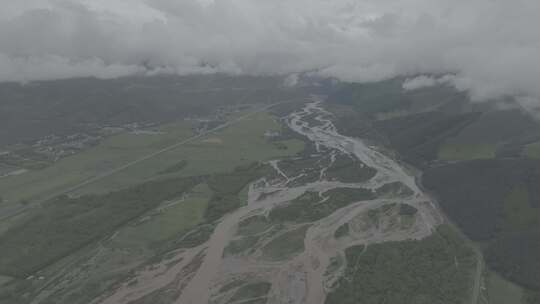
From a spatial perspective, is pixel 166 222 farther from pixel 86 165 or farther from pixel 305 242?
pixel 86 165

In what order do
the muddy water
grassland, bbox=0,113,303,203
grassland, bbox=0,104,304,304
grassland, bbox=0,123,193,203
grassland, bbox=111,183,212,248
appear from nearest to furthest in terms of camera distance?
1. the muddy water
2. grassland, bbox=0,104,304,304
3. grassland, bbox=111,183,212,248
4. grassland, bbox=0,123,193,203
5. grassland, bbox=0,113,303,203

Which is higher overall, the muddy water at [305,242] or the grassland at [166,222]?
the grassland at [166,222]

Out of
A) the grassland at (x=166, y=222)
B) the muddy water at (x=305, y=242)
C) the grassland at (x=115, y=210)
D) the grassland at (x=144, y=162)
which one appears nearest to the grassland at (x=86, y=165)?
the grassland at (x=144, y=162)

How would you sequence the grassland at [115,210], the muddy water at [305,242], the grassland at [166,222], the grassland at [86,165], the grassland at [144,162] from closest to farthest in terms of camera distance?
the muddy water at [305,242] < the grassland at [115,210] < the grassland at [166,222] < the grassland at [86,165] < the grassland at [144,162]

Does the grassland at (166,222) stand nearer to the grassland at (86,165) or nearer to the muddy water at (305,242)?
the muddy water at (305,242)

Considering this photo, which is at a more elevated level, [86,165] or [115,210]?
[86,165]

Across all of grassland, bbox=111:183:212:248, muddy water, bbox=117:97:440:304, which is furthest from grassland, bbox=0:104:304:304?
muddy water, bbox=117:97:440:304

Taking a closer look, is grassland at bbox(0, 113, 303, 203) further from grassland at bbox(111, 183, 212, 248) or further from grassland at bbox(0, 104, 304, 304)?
grassland at bbox(111, 183, 212, 248)

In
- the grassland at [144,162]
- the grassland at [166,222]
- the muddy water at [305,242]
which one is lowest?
the muddy water at [305,242]

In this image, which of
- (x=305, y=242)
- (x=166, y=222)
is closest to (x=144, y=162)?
(x=166, y=222)

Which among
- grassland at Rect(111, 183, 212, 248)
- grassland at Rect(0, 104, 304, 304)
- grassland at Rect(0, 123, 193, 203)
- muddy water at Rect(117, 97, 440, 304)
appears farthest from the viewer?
grassland at Rect(0, 123, 193, 203)

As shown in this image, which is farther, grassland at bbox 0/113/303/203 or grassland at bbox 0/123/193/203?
grassland at bbox 0/113/303/203
